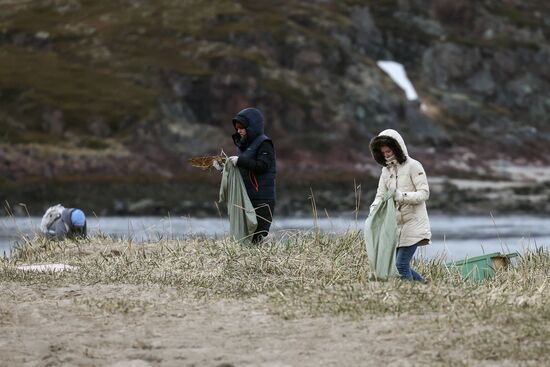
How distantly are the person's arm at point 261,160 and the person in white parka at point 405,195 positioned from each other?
8.65ft

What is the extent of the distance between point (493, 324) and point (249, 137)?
5716 millimetres

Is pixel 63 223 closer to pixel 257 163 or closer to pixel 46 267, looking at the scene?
pixel 46 267

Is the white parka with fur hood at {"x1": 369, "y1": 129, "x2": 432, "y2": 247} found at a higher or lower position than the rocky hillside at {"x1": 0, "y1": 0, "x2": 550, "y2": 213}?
higher

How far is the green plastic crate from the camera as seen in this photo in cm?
1371

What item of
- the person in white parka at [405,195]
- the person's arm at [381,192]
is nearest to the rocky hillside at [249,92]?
the person's arm at [381,192]

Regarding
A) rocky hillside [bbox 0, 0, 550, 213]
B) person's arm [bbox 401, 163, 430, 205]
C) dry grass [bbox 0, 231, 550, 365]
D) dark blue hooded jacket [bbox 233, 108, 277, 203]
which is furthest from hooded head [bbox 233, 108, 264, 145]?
rocky hillside [bbox 0, 0, 550, 213]

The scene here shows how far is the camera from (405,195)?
39.2 feet

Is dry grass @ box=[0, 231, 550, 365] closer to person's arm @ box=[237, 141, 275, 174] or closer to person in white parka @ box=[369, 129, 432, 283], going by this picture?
person in white parka @ box=[369, 129, 432, 283]

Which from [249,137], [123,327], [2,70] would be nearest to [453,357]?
[123,327]

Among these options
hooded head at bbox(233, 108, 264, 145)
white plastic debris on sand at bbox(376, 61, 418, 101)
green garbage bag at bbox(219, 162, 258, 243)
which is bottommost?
white plastic debris on sand at bbox(376, 61, 418, 101)

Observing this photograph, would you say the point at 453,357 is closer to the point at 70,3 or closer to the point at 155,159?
the point at 155,159

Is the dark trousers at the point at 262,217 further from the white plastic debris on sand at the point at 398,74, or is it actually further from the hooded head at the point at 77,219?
the white plastic debris on sand at the point at 398,74

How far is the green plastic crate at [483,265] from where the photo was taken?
45.0ft

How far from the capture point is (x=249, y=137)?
48.6ft
